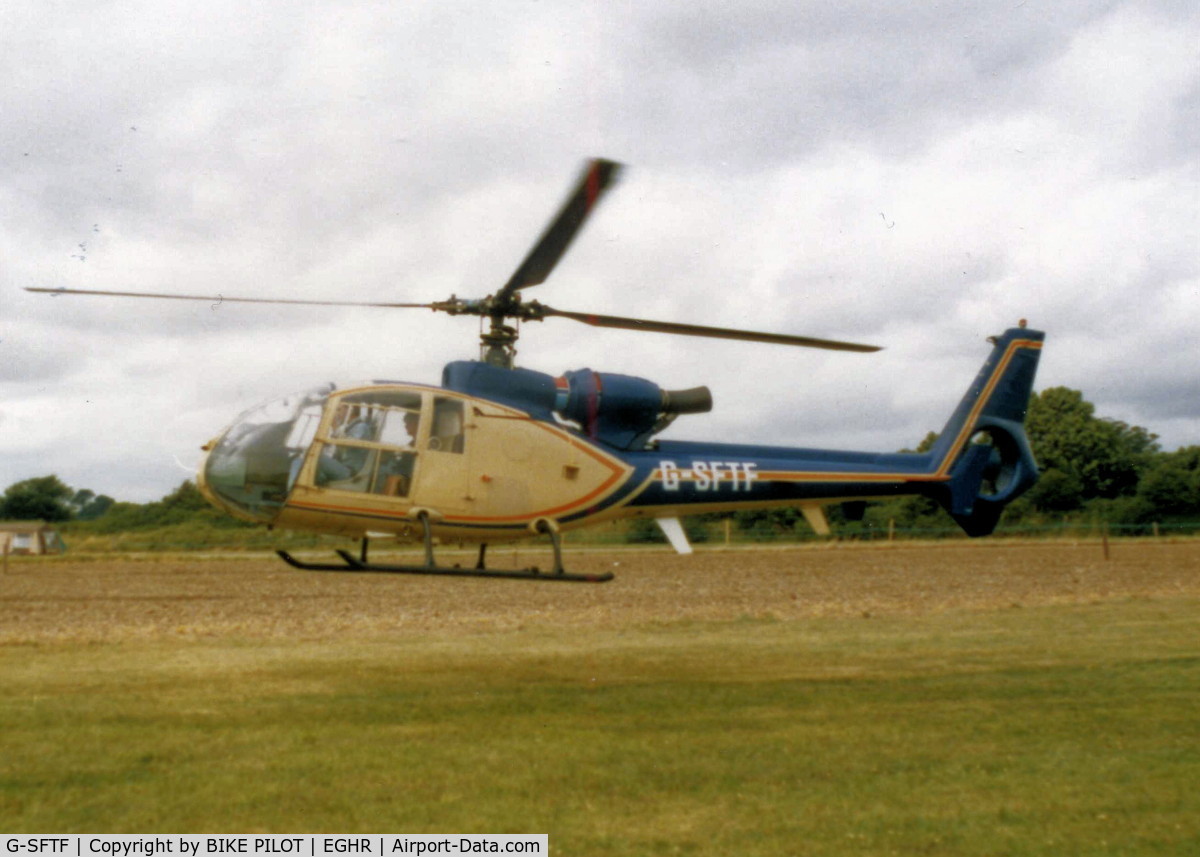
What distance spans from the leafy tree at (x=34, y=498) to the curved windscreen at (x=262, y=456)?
28.1m

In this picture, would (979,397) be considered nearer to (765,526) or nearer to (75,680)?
(75,680)

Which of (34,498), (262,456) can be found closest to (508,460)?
(262,456)

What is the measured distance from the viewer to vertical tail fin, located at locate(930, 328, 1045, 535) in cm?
1361

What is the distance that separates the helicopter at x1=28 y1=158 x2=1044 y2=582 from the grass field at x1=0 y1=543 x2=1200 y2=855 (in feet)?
7.00

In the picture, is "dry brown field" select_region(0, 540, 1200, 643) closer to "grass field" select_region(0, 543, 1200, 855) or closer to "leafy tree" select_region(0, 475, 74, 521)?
"grass field" select_region(0, 543, 1200, 855)

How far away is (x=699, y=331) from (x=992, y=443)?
5.59 metres

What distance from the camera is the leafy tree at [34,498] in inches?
1352

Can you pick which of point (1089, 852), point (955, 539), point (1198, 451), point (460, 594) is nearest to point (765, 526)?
point (955, 539)

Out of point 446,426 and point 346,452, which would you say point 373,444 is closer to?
point 346,452

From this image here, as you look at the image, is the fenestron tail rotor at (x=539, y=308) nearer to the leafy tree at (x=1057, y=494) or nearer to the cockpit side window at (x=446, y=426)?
the cockpit side window at (x=446, y=426)

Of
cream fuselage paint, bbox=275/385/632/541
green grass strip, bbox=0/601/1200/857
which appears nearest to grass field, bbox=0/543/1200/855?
green grass strip, bbox=0/601/1200/857

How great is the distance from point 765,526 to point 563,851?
172ft

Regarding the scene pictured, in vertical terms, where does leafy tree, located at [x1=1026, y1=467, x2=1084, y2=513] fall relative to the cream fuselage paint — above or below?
above

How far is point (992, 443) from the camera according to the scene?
1416cm
